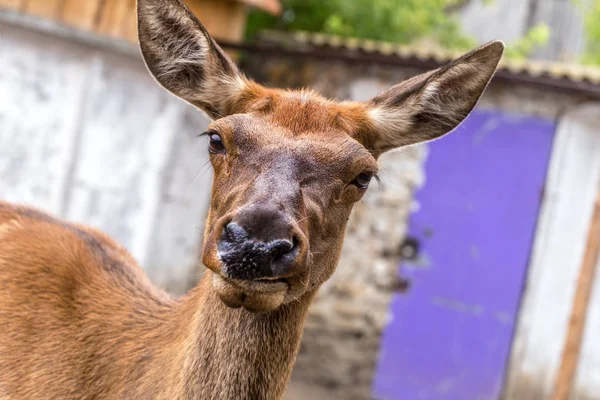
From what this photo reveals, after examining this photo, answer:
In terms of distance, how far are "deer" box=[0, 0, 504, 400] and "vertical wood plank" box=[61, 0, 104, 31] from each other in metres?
5.06

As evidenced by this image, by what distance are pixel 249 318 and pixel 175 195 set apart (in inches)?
295

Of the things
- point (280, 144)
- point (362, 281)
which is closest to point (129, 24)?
point (362, 281)

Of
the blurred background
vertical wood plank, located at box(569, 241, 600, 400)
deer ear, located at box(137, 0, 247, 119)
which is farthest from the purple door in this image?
deer ear, located at box(137, 0, 247, 119)

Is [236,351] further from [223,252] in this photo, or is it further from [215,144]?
[215,144]

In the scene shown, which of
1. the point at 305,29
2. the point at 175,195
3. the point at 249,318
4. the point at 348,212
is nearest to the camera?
the point at 249,318

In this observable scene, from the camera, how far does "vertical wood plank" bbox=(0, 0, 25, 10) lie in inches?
328

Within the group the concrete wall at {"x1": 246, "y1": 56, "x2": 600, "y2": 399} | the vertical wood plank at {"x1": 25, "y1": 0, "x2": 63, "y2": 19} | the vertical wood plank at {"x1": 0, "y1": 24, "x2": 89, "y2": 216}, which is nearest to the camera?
the vertical wood plank at {"x1": 25, "y1": 0, "x2": 63, "y2": 19}

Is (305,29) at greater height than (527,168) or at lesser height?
greater

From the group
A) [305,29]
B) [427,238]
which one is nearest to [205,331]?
[427,238]

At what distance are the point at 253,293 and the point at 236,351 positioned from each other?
438 millimetres

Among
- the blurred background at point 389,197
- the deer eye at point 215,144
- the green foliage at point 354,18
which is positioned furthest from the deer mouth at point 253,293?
the green foliage at point 354,18

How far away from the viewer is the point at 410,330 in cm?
1037

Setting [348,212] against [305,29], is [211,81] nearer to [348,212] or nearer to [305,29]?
[348,212]

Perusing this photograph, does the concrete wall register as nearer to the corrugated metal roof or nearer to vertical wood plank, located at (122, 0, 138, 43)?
the corrugated metal roof
